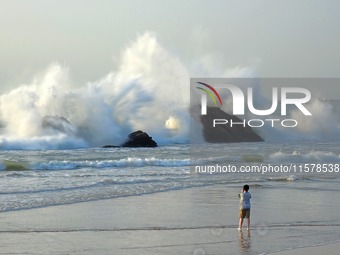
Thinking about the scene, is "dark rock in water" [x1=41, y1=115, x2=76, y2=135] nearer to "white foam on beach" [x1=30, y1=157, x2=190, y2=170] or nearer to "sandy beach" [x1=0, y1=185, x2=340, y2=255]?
"white foam on beach" [x1=30, y1=157, x2=190, y2=170]

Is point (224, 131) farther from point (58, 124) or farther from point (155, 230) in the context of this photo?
point (155, 230)

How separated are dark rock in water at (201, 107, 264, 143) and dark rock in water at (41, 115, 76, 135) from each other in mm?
9322

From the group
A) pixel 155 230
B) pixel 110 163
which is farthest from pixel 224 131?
pixel 155 230

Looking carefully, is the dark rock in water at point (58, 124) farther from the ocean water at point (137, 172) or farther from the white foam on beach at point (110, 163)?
the white foam on beach at point (110, 163)

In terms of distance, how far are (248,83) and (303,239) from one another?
130 feet

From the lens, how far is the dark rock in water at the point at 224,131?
47.0 metres

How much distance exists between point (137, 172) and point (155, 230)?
43.4 ft

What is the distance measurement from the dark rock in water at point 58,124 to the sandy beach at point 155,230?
2707 cm

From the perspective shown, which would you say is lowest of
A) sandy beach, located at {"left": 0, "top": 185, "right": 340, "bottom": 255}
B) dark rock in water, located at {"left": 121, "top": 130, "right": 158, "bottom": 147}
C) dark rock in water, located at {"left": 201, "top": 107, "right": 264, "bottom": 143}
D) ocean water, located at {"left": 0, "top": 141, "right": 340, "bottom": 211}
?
sandy beach, located at {"left": 0, "top": 185, "right": 340, "bottom": 255}

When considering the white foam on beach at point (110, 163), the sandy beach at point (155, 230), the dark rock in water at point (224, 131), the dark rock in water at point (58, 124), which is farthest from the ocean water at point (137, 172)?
the dark rock in water at point (58, 124)

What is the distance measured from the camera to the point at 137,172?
2550 centimetres

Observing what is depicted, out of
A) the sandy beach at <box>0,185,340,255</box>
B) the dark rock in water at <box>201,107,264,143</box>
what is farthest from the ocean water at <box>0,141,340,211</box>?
the dark rock in water at <box>201,107,264,143</box>

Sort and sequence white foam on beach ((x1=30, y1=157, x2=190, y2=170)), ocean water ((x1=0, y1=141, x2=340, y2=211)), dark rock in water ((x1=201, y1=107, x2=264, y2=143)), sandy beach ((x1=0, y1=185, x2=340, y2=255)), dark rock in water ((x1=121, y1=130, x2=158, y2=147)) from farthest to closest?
dark rock in water ((x1=201, y1=107, x2=264, y2=143)) → dark rock in water ((x1=121, y1=130, x2=158, y2=147)) → white foam on beach ((x1=30, y1=157, x2=190, y2=170)) → ocean water ((x1=0, y1=141, x2=340, y2=211)) → sandy beach ((x1=0, y1=185, x2=340, y2=255))

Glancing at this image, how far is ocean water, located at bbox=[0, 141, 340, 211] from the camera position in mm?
18203
